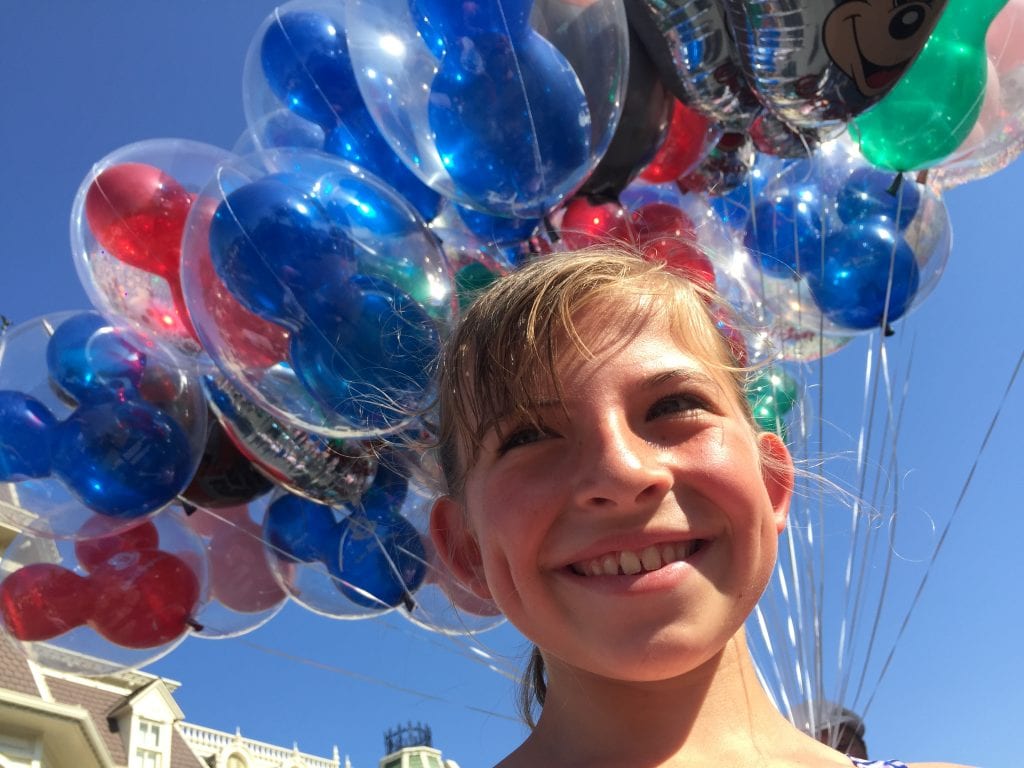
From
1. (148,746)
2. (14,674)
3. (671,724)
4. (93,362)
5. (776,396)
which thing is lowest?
(671,724)

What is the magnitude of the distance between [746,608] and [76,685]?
438 inches

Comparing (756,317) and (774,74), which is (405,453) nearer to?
(756,317)

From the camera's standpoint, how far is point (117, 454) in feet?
9.04

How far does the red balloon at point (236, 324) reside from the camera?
2379 mm

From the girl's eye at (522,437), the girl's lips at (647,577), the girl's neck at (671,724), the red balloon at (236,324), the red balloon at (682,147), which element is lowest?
the girl's neck at (671,724)

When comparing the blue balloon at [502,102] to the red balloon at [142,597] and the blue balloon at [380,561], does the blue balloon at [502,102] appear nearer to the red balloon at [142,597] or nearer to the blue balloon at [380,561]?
the blue balloon at [380,561]

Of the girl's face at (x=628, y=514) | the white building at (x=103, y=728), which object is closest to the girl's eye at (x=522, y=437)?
the girl's face at (x=628, y=514)

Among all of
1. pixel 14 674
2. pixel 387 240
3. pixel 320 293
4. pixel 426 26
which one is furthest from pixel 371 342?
pixel 14 674

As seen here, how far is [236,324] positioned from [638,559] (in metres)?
1.70

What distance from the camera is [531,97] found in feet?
7.34

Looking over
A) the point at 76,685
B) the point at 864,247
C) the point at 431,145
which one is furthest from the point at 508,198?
the point at 76,685

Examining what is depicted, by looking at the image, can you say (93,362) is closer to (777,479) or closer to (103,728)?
(777,479)

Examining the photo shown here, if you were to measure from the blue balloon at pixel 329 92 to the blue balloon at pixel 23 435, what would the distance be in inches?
45.4

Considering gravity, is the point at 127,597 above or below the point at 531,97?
below
